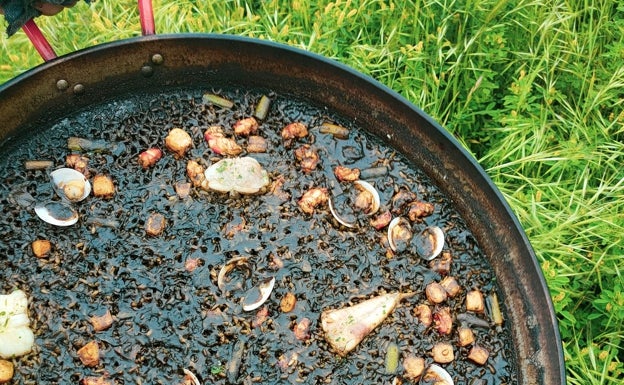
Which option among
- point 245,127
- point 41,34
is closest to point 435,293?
point 245,127

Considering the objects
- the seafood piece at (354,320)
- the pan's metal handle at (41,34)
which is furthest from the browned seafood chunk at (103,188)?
the seafood piece at (354,320)

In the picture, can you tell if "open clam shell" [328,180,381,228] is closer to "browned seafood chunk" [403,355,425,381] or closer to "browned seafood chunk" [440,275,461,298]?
"browned seafood chunk" [440,275,461,298]

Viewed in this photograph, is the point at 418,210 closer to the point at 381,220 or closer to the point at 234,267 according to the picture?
the point at 381,220

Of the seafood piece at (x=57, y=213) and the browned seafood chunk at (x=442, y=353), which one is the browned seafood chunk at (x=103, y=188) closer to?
the seafood piece at (x=57, y=213)

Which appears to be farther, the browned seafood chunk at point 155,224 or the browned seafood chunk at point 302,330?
the browned seafood chunk at point 155,224

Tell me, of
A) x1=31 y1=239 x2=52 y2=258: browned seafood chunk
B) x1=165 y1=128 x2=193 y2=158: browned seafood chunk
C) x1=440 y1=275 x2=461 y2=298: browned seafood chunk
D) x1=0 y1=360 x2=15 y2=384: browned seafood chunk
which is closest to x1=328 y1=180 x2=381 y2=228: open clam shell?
x1=440 y1=275 x2=461 y2=298: browned seafood chunk

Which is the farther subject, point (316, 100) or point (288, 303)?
point (316, 100)

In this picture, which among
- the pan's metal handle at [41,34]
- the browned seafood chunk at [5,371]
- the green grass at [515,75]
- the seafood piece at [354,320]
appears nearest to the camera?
the browned seafood chunk at [5,371]
